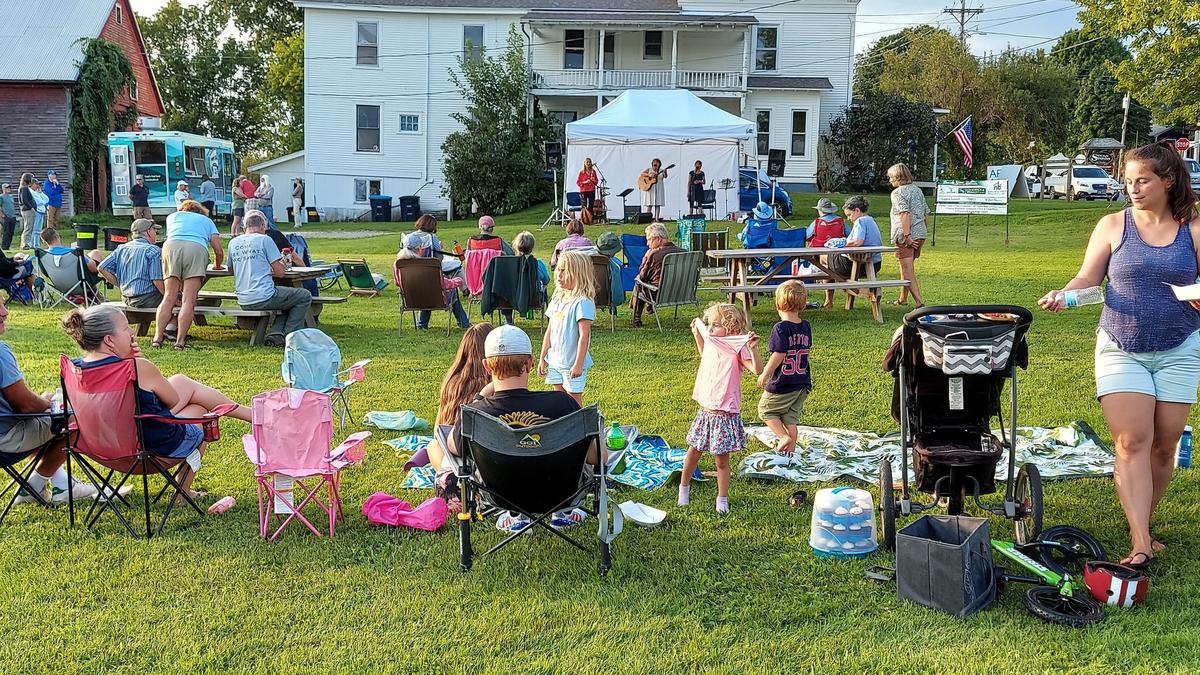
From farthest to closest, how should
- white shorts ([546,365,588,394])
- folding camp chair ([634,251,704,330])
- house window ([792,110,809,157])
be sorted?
house window ([792,110,809,157]), folding camp chair ([634,251,704,330]), white shorts ([546,365,588,394])

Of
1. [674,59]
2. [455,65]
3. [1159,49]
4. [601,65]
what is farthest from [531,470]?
[455,65]

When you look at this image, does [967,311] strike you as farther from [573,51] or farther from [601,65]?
[573,51]

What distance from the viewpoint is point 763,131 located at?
30781mm

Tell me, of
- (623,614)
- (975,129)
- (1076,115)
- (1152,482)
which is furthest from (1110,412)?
(1076,115)

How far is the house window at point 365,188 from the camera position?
31.6 meters

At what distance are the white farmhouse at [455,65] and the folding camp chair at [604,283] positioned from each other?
67.1 ft

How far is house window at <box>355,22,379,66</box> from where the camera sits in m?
31.2

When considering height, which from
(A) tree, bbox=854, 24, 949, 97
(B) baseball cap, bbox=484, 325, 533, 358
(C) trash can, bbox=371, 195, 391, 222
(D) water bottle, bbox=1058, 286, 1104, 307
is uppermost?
(A) tree, bbox=854, 24, 949, 97

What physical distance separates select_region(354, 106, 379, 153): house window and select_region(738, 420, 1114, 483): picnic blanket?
27.0 metres

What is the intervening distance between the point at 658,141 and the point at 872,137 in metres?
10.9

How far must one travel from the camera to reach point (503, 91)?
28625mm

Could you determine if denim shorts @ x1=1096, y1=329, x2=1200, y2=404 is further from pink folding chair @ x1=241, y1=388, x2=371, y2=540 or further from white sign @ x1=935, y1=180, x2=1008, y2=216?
white sign @ x1=935, y1=180, x2=1008, y2=216

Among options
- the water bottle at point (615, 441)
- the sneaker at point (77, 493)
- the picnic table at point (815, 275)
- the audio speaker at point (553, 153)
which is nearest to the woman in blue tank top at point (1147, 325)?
the water bottle at point (615, 441)

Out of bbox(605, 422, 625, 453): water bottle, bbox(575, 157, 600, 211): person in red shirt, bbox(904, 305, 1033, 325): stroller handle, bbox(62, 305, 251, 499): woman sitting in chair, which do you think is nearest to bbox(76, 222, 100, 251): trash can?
bbox(62, 305, 251, 499): woman sitting in chair
